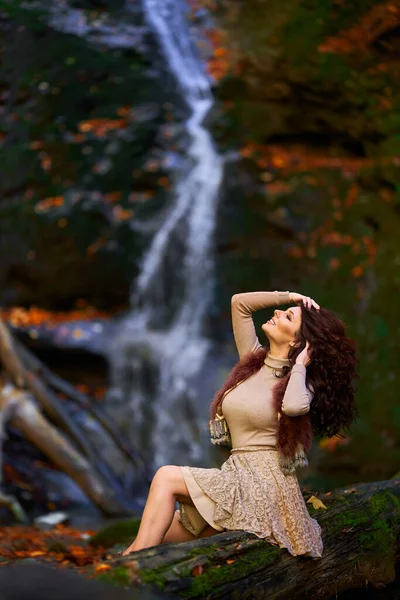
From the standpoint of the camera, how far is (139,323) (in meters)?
10.3

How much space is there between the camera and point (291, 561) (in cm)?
343

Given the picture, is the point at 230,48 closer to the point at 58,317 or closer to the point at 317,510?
the point at 58,317

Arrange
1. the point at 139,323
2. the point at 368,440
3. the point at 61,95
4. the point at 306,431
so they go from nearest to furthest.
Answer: the point at 306,431
the point at 368,440
the point at 139,323
the point at 61,95

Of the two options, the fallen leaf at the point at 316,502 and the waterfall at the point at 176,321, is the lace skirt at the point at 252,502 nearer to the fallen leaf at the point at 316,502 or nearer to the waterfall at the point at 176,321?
the fallen leaf at the point at 316,502

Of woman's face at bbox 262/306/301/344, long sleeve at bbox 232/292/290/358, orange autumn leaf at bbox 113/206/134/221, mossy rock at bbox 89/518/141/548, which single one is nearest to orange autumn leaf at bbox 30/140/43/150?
orange autumn leaf at bbox 113/206/134/221

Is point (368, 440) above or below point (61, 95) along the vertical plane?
below

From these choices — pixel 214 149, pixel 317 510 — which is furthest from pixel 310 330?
pixel 214 149

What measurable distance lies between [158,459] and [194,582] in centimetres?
639

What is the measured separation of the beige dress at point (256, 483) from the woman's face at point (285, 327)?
0.12m

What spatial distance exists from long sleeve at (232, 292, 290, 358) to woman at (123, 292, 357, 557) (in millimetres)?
156

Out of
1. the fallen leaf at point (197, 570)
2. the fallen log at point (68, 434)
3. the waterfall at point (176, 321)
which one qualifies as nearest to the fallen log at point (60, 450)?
the fallen log at point (68, 434)

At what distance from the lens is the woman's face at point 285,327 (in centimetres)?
362

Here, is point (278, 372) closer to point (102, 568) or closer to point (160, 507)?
point (160, 507)

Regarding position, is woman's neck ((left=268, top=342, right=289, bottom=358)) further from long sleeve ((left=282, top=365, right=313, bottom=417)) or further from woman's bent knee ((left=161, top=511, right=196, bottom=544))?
woman's bent knee ((left=161, top=511, right=196, bottom=544))
